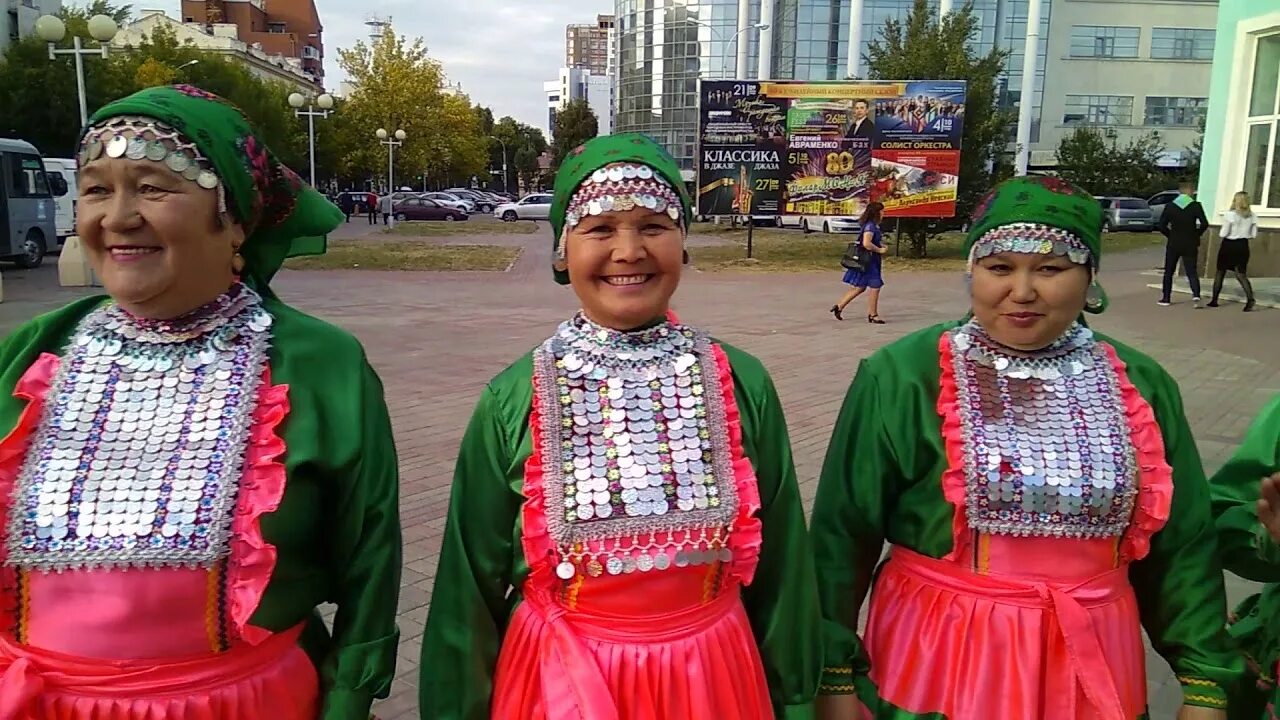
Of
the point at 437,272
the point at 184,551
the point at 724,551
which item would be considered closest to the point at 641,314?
the point at 724,551

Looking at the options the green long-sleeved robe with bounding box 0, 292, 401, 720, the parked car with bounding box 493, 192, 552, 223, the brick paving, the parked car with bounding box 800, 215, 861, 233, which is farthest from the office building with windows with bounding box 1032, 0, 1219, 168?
the green long-sleeved robe with bounding box 0, 292, 401, 720

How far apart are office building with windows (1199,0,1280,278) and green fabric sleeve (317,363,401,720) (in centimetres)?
1569

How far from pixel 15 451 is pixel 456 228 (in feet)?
111

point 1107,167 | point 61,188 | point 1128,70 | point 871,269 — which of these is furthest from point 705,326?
point 1128,70

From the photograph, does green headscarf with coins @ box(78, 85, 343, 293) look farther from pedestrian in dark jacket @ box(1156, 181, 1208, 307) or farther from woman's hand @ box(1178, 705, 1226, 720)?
pedestrian in dark jacket @ box(1156, 181, 1208, 307)

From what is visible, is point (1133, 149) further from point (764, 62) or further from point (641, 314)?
point (641, 314)

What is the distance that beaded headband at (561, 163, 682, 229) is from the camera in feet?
6.10

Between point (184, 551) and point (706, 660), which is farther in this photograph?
point (706, 660)

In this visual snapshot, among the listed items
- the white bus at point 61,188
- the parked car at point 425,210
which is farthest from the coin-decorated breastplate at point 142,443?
the parked car at point 425,210

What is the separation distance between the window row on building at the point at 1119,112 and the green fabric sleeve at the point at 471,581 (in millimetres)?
53357

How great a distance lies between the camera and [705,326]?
11539 mm

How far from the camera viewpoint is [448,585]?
6.34 ft

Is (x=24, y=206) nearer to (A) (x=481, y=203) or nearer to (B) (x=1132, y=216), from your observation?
(B) (x=1132, y=216)

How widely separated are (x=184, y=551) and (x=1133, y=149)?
4362cm
